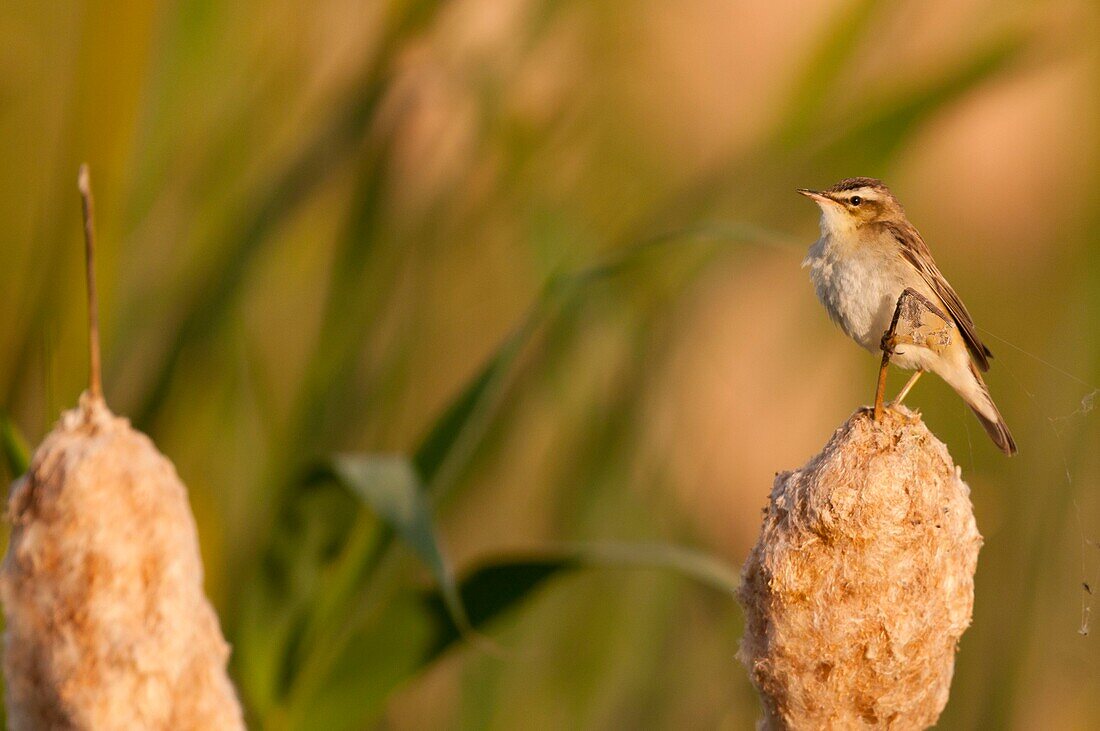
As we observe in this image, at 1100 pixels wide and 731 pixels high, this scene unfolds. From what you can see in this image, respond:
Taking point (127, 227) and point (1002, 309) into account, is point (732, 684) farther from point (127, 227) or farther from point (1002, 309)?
point (127, 227)

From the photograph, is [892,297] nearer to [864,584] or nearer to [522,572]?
[864,584]

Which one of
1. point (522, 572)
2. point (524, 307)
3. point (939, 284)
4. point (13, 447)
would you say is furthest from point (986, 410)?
point (524, 307)

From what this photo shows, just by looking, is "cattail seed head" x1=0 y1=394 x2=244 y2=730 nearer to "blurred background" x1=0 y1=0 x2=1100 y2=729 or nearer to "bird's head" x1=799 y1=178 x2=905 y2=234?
"bird's head" x1=799 y1=178 x2=905 y2=234

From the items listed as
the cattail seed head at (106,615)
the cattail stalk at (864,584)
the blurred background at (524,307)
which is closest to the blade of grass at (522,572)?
the blurred background at (524,307)

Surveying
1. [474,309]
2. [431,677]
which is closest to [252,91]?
[474,309]

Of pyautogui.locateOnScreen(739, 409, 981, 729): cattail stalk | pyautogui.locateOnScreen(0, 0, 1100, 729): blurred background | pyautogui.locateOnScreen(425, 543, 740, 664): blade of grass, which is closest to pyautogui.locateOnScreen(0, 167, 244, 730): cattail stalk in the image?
pyautogui.locateOnScreen(739, 409, 981, 729): cattail stalk

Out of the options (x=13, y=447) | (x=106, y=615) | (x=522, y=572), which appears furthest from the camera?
(x=522, y=572)
